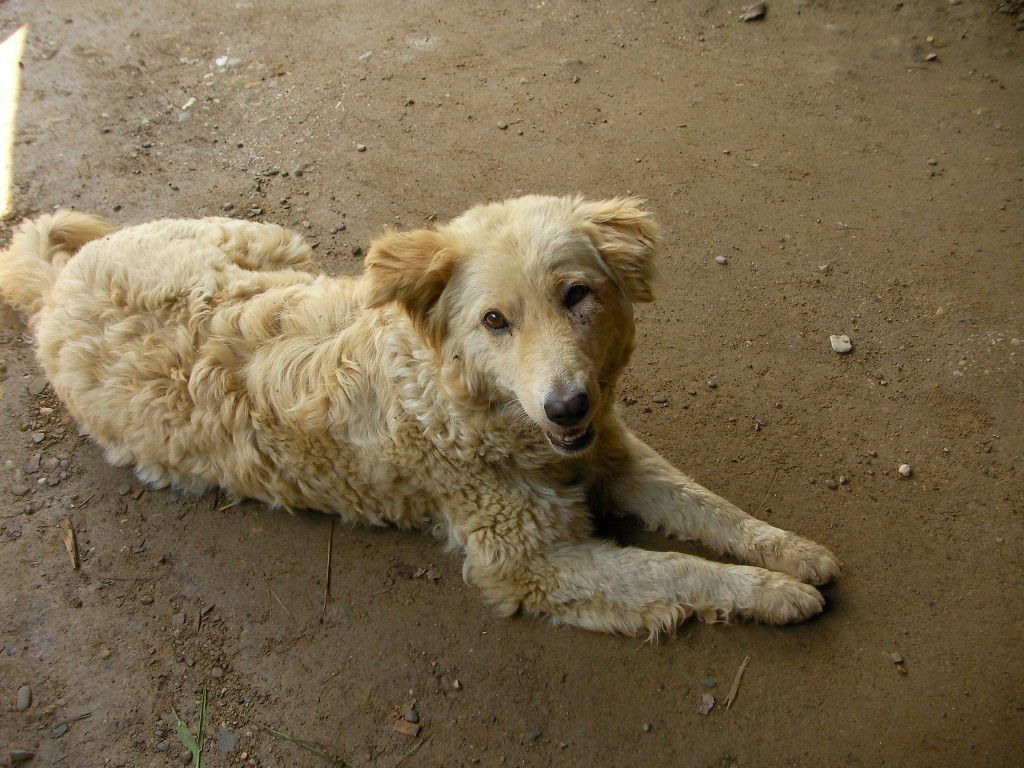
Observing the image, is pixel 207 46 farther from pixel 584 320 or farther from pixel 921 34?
pixel 921 34

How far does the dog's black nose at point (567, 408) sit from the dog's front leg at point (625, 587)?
2.98 ft

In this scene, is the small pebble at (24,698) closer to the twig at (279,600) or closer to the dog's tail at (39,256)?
the twig at (279,600)

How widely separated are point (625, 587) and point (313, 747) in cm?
155

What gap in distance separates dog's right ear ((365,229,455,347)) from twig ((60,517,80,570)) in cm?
227

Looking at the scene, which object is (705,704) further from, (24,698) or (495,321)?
(24,698)

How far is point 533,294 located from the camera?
288 centimetres

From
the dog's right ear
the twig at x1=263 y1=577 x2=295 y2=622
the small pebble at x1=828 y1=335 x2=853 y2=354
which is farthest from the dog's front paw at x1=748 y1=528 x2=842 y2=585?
the twig at x1=263 y1=577 x2=295 y2=622

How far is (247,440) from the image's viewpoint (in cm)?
359

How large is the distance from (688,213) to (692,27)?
8.27ft

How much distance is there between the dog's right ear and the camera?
2.99 metres

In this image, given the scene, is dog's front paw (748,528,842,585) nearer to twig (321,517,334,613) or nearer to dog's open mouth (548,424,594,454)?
dog's open mouth (548,424,594,454)

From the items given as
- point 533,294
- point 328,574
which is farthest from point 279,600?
point 533,294

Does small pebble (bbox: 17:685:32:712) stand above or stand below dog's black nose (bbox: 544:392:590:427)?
below

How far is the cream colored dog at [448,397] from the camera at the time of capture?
2.97m
